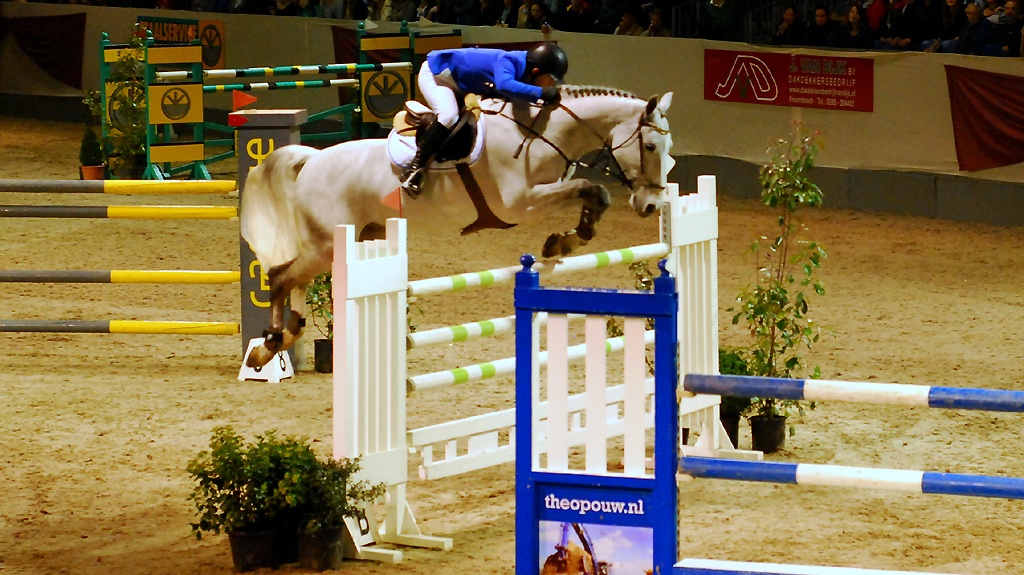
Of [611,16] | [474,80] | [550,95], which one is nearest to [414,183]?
[474,80]

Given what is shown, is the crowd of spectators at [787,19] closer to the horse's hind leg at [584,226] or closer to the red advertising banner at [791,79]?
the red advertising banner at [791,79]

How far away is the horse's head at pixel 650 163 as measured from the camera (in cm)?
536

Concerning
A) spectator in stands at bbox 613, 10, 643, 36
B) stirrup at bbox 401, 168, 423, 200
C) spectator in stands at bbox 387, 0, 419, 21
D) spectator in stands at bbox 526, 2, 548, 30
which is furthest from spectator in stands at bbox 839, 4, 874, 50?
stirrup at bbox 401, 168, 423, 200

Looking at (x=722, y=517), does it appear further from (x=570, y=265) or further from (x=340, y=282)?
(x=340, y=282)

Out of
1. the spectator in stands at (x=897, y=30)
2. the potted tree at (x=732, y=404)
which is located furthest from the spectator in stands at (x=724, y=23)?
the potted tree at (x=732, y=404)

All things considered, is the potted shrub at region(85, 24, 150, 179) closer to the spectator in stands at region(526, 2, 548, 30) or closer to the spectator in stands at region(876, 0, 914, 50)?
the spectator in stands at region(526, 2, 548, 30)

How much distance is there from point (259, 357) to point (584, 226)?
1.99 m

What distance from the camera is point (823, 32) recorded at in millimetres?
12219

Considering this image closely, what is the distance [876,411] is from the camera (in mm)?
6125

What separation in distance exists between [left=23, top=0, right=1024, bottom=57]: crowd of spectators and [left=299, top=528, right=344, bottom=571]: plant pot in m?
8.59

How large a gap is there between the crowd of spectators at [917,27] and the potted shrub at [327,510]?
27.8 feet

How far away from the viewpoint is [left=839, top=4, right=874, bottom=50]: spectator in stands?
39.9 feet

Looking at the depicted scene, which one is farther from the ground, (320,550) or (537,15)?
(537,15)

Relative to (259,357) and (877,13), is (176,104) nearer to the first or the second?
(259,357)
